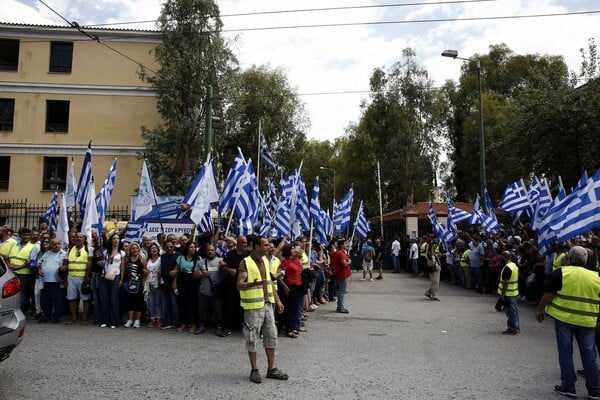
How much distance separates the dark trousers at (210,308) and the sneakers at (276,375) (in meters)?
3.07

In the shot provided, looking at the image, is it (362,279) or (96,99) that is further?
(96,99)

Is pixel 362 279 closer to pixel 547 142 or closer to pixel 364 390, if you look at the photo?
pixel 547 142

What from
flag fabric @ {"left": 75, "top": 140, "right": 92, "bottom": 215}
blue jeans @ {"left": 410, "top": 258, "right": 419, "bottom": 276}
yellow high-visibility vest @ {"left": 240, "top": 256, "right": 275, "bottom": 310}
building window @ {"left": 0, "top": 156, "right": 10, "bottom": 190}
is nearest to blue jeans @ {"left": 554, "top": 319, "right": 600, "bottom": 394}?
yellow high-visibility vest @ {"left": 240, "top": 256, "right": 275, "bottom": 310}

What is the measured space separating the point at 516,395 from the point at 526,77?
131 ft

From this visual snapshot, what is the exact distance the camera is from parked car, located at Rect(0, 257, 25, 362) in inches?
214

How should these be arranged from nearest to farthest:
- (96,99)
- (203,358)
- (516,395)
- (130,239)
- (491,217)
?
1. (516,395)
2. (203,358)
3. (130,239)
4. (491,217)
5. (96,99)

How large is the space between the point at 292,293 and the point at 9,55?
87.6 feet

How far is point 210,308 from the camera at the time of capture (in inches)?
369

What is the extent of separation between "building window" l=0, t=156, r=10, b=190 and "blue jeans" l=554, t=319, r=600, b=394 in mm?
29158

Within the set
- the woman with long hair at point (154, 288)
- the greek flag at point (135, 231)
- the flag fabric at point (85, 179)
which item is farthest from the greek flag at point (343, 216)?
the flag fabric at point (85, 179)

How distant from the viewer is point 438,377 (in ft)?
21.0

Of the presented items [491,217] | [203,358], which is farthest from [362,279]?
[203,358]

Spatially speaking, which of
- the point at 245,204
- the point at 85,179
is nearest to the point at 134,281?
the point at 245,204

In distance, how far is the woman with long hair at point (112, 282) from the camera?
31.2 feet
